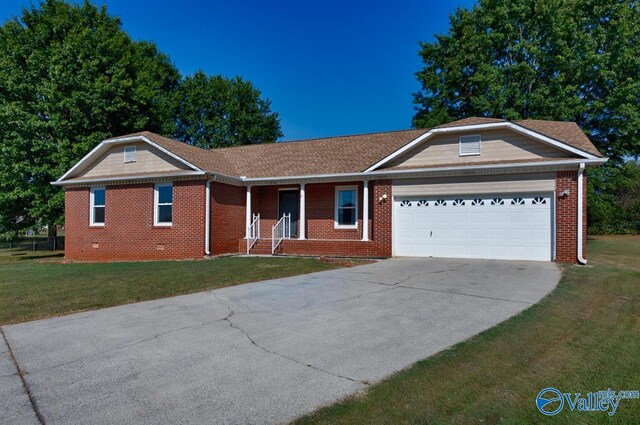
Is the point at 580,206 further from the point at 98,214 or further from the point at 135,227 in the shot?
the point at 98,214

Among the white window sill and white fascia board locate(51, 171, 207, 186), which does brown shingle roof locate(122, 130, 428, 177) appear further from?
the white window sill

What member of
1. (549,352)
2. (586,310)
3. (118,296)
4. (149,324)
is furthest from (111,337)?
(586,310)

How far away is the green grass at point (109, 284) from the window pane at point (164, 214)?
4708mm

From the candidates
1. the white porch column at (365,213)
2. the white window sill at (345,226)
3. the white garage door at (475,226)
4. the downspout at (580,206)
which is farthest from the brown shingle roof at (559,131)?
the white window sill at (345,226)

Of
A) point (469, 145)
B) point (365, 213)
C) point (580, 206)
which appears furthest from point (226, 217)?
point (580, 206)

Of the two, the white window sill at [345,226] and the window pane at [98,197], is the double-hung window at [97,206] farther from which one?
the white window sill at [345,226]

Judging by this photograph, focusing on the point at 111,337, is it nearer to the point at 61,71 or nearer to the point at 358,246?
the point at 358,246

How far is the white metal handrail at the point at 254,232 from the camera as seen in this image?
54.7 feet

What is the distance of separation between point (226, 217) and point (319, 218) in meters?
3.78

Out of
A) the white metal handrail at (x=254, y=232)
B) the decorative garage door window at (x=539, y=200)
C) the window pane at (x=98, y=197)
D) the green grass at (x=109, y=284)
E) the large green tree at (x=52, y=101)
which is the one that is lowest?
the green grass at (x=109, y=284)

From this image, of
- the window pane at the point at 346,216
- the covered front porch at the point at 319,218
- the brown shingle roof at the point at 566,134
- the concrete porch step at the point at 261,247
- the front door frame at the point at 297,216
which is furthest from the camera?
the front door frame at the point at 297,216

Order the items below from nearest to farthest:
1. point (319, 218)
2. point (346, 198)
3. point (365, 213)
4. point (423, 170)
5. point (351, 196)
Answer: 1. point (423, 170)
2. point (365, 213)
3. point (351, 196)
4. point (346, 198)
5. point (319, 218)

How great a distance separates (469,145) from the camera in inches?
526

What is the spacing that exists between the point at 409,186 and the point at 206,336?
10.5 m
